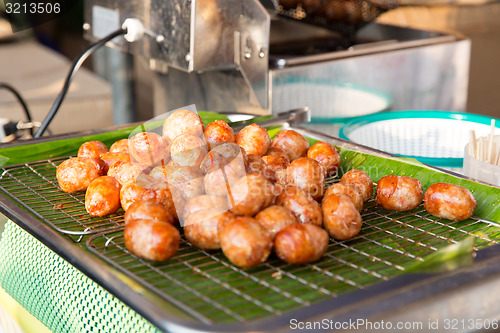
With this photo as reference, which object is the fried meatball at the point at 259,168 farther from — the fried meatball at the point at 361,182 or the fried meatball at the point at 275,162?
the fried meatball at the point at 361,182

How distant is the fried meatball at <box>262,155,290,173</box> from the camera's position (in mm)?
1205

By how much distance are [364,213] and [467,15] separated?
12.1 ft

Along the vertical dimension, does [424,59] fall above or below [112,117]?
above

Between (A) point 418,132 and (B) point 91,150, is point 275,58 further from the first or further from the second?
(B) point 91,150

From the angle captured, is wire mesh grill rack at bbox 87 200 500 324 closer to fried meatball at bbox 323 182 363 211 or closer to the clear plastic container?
fried meatball at bbox 323 182 363 211

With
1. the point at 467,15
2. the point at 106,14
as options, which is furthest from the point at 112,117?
the point at 467,15

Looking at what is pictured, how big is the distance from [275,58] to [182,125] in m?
0.96

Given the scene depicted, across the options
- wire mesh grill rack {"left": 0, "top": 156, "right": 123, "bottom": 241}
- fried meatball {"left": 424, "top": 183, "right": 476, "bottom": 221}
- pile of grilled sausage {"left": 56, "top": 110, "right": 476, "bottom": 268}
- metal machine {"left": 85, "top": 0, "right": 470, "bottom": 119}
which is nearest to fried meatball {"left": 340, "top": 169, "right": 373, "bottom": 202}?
pile of grilled sausage {"left": 56, "top": 110, "right": 476, "bottom": 268}

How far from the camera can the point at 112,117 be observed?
3.38m

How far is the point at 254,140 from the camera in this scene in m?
1.25

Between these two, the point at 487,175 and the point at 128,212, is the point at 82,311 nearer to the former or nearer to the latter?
the point at 128,212

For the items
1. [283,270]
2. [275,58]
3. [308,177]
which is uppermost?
[275,58]

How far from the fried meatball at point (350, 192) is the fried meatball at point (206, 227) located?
0.22 metres

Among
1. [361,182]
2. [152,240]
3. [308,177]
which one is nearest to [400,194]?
[361,182]
